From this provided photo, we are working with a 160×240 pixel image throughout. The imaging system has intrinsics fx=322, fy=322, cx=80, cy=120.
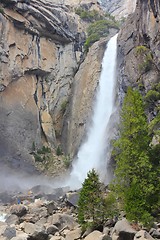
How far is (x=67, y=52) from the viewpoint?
1927 inches

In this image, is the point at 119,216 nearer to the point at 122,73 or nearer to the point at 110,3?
the point at 122,73

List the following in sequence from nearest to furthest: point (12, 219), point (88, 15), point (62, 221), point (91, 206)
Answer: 1. point (91, 206)
2. point (62, 221)
3. point (12, 219)
4. point (88, 15)

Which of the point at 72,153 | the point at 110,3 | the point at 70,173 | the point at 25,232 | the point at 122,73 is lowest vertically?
the point at 25,232

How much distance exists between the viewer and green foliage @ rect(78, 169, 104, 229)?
15492mm

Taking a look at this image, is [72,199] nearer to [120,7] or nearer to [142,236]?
[142,236]

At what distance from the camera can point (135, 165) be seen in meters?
15.7

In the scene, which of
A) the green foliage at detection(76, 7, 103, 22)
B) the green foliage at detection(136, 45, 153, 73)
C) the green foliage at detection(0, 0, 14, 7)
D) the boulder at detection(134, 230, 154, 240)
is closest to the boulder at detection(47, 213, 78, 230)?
the boulder at detection(134, 230, 154, 240)

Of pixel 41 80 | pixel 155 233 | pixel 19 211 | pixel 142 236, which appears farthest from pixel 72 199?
pixel 41 80

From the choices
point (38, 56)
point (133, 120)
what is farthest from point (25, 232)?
point (38, 56)

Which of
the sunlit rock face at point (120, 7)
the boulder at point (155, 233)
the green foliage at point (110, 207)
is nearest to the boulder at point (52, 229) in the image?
the green foliage at point (110, 207)

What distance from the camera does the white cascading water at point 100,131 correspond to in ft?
118

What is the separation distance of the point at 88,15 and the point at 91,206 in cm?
5202

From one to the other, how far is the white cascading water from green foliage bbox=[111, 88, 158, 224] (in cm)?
1641

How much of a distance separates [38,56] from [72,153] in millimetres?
14633
